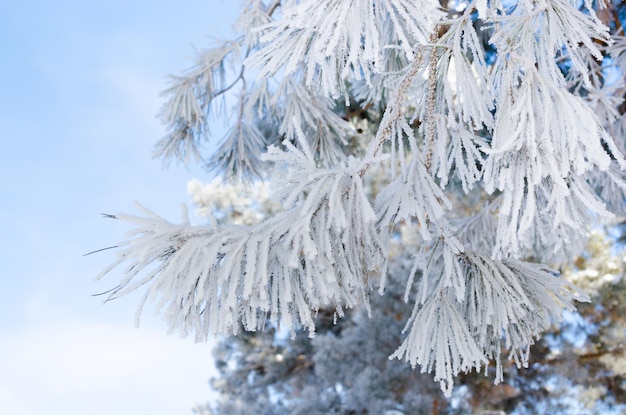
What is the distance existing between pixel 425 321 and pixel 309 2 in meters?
0.71

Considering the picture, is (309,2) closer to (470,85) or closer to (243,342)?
(470,85)

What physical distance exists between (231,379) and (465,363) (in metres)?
4.84

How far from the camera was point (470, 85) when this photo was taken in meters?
1.28

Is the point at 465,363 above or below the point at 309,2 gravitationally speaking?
below

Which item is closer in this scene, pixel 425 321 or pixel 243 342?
pixel 425 321

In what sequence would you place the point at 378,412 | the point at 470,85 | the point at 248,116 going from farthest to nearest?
the point at 378,412, the point at 248,116, the point at 470,85

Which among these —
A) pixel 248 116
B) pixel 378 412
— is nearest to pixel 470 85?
pixel 248 116

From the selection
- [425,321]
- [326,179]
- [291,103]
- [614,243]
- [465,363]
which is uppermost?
[291,103]

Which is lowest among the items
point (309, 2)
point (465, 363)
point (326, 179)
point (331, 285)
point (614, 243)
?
point (614, 243)

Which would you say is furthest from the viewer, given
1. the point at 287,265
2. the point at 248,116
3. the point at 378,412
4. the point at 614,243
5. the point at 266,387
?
the point at 266,387

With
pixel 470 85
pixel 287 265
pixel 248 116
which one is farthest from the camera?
pixel 248 116

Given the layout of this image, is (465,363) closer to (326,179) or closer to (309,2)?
(326,179)

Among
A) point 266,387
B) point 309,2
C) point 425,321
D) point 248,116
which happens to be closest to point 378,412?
point 266,387

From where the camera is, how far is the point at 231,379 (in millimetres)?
5828
